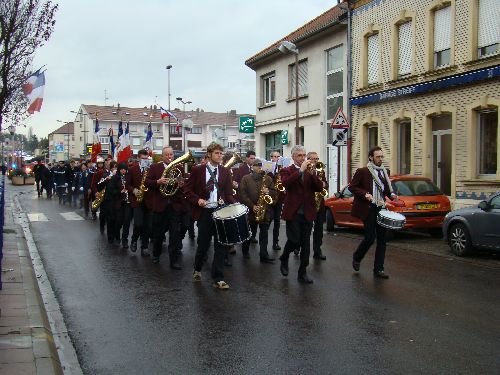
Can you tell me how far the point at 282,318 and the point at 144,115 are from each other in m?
93.4

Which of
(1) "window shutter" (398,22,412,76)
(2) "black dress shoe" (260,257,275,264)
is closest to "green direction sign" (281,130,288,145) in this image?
(1) "window shutter" (398,22,412,76)

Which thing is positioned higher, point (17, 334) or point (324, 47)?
point (324, 47)

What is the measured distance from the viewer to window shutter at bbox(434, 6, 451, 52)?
17.4 meters

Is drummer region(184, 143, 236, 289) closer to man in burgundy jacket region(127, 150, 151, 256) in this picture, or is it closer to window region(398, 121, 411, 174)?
man in burgundy jacket region(127, 150, 151, 256)

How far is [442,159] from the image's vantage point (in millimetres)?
18062

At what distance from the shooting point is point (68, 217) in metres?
19.9

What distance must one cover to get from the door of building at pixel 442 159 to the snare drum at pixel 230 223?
37.2 feet

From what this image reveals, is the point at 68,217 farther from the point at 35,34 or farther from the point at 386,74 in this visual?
the point at 386,74

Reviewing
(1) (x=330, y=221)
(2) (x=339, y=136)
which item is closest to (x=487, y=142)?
(2) (x=339, y=136)

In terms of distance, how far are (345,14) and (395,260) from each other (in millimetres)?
13870

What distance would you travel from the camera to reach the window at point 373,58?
2088cm

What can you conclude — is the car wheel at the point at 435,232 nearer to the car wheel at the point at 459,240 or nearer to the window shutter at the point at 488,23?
the car wheel at the point at 459,240

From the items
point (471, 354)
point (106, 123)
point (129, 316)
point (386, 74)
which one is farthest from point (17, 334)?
point (106, 123)

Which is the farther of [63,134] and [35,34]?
[63,134]
